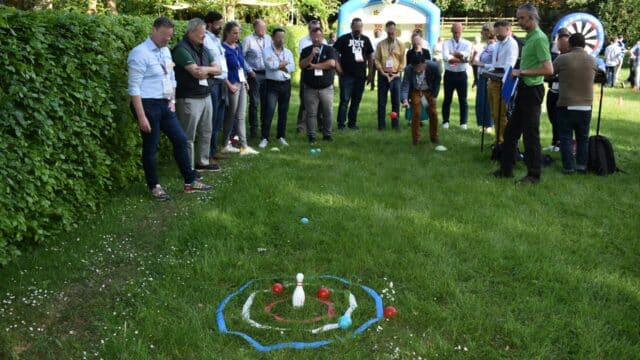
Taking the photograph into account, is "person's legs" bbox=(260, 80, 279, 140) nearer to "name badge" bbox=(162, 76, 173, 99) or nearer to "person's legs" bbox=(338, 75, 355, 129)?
"person's legs" bbox=(338, 75, 355, 129)

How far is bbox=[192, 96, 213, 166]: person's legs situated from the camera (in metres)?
7.24

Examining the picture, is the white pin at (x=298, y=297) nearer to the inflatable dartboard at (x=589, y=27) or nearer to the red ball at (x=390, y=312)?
the red ball at (x=390, y=312)

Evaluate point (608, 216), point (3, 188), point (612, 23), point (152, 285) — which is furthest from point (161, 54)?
point (612, 23)

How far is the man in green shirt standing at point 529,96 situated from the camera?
6.52m

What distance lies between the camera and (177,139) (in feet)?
21.6

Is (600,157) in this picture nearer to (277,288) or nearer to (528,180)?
(528,180)

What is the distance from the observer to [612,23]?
1110 inches

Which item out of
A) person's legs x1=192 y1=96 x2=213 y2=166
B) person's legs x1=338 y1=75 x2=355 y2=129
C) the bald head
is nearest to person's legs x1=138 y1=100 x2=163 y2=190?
person's legs x1=192 y1=96 x2=213 y2=166

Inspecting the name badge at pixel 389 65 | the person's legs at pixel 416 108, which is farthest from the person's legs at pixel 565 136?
the name badge at pixel 389 65

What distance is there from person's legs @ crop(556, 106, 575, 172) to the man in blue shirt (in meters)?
4.86

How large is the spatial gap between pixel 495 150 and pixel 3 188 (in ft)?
20.6

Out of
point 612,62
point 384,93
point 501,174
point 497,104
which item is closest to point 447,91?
point 384,93

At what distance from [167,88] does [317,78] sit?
374 centimetres

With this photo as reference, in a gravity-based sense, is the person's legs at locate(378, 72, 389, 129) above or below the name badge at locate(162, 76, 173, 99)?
below
